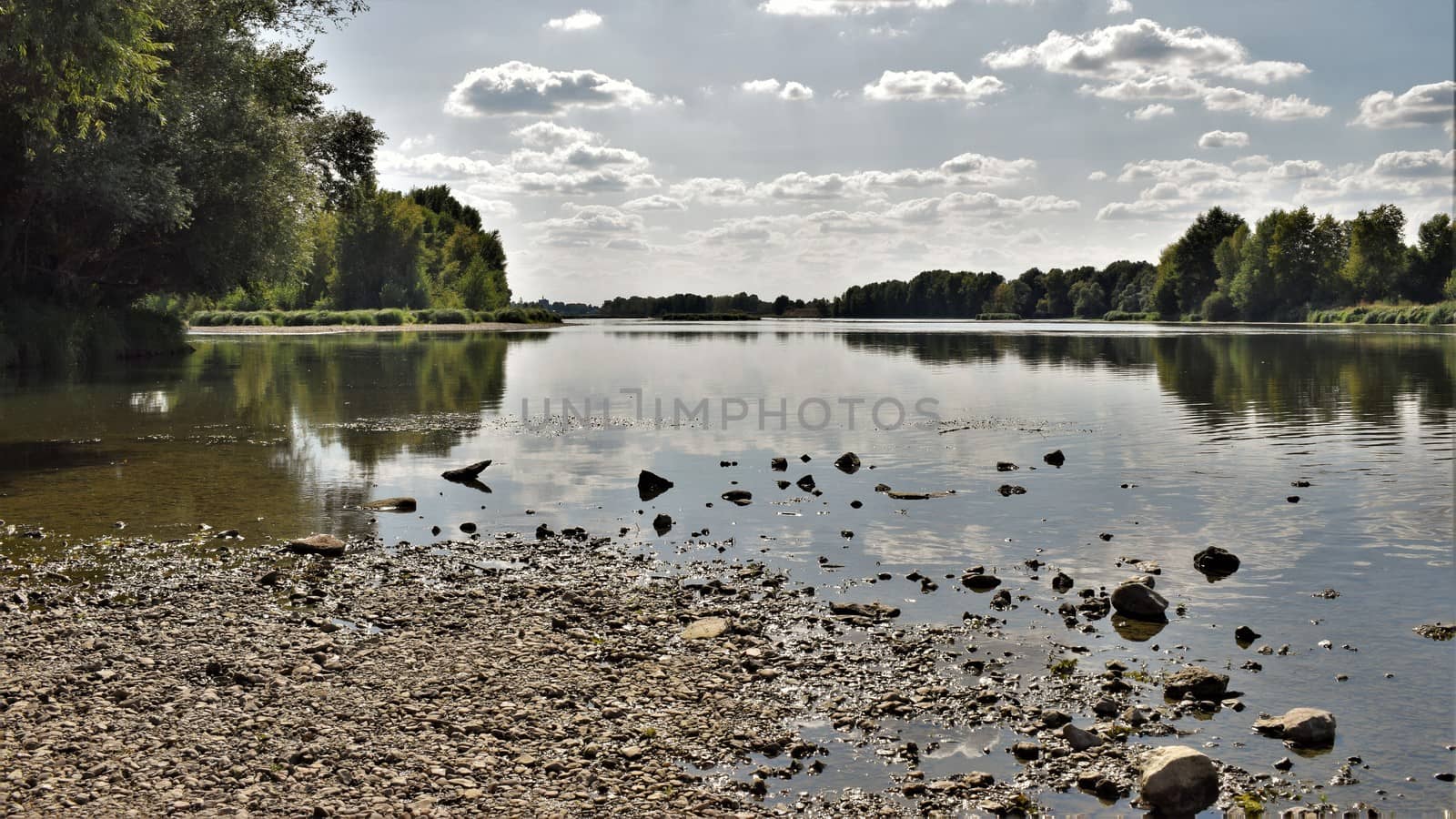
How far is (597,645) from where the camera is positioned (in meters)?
8.64

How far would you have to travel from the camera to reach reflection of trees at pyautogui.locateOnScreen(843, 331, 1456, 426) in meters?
30.5

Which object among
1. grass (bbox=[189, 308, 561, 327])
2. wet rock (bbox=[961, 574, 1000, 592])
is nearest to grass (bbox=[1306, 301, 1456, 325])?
grass (bbox=[189, 308, 561, 327])

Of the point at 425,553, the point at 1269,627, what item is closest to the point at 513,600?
the point at 425,553

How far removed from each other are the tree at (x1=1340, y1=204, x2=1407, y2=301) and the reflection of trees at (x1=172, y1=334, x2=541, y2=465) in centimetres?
13657

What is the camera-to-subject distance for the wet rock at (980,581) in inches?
420

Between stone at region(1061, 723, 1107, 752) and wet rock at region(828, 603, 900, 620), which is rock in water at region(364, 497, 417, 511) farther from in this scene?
stone at region(1061, 723, 1107, 752)

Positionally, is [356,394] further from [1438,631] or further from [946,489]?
[1438,631]

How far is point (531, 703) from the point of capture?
290 inches

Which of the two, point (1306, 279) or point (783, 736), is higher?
point (1306, 279)

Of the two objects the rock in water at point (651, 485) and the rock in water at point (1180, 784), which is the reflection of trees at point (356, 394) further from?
the rock in water at point (1180, 784)

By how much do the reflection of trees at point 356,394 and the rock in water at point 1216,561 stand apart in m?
14.4

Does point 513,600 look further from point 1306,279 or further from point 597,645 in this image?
point 1306,279

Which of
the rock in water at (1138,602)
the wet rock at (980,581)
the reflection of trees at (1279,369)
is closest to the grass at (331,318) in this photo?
the reflection of trees at (1279,369)

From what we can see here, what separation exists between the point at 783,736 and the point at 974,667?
2.10m
